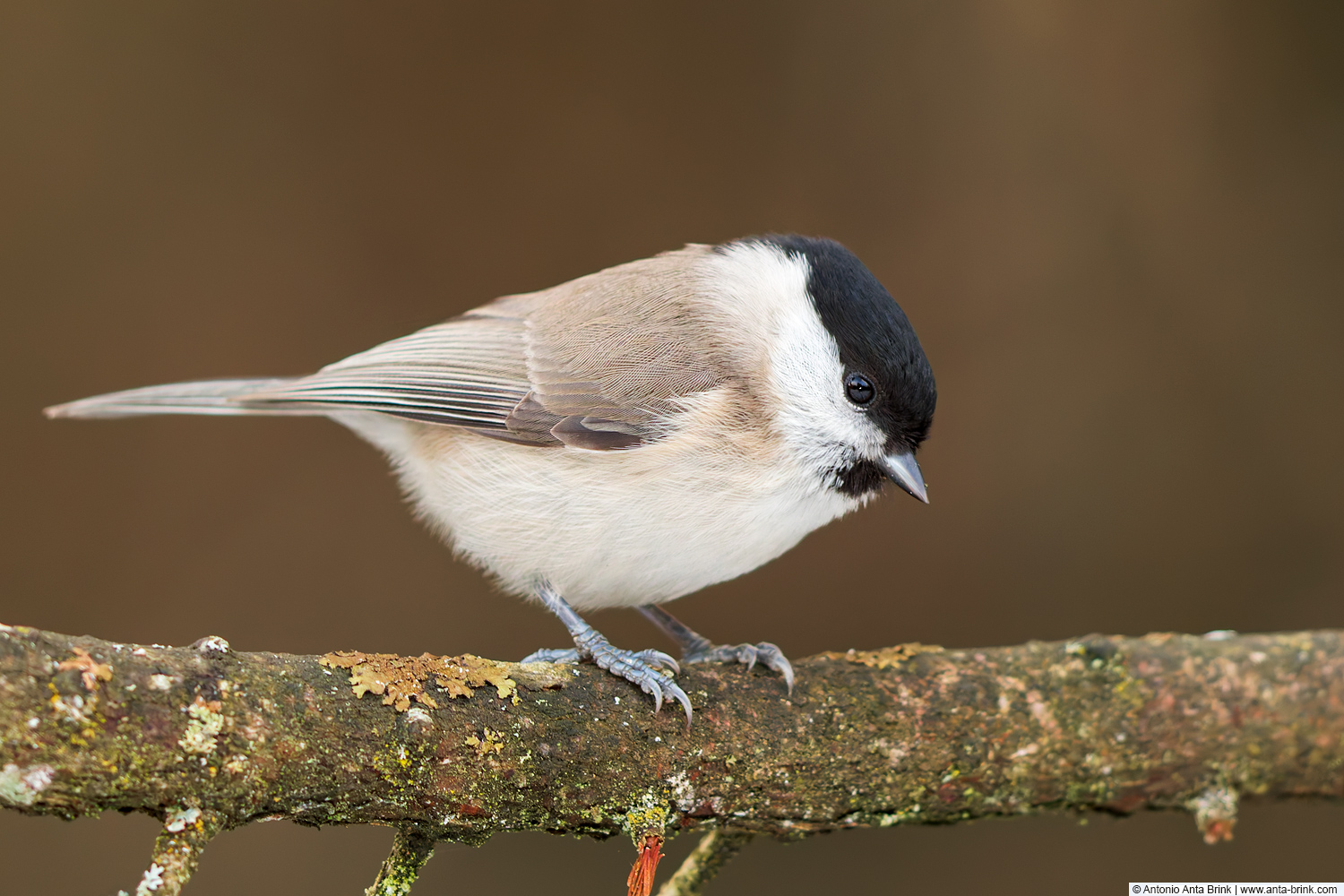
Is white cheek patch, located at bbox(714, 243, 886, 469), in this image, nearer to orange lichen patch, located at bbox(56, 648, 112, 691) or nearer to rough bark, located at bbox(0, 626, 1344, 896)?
rough bark, located at bbox(0, 626, 1344, 896)

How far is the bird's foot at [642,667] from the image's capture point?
1.79 metres

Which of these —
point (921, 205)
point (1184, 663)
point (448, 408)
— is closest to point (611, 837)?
point (448, 408)

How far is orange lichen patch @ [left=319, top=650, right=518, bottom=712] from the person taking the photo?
1.50 metres

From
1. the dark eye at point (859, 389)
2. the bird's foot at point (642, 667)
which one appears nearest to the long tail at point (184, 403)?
the bird's foot at point (642, 667)

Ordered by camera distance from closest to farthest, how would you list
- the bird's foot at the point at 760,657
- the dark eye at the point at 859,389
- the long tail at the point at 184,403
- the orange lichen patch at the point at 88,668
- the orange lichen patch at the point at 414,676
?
the orange lichen patch at the point at 88,668
the orange lichen patch at the point at 414,676
the bird's foot at the point at 760,657
the dark eye at the point at 859,389
the long tail at the point at 184,403

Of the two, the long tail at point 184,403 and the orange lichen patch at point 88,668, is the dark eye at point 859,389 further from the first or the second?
the orange lichen patch at point 88,668

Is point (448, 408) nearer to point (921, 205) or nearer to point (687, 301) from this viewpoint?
point (687, 301)

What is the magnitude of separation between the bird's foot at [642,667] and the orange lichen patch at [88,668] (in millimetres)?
876

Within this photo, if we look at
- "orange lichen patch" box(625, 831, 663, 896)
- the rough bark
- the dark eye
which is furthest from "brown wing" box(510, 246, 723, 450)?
"orange lichen patch" box(625, 831, 663, 896)

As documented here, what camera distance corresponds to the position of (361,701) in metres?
1.48

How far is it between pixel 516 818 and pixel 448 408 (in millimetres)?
1027

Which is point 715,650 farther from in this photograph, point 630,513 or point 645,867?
point 645,867

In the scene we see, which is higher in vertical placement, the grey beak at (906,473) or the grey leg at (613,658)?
the grey beak at (906,473)

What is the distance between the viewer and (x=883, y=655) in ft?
7.01
